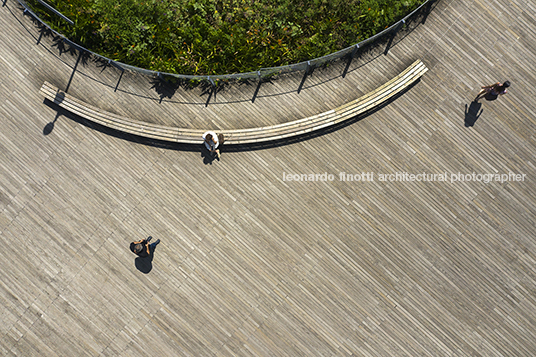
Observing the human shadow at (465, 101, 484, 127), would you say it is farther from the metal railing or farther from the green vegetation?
the green vegetation

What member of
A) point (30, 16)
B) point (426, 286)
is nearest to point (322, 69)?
point (426, 286)

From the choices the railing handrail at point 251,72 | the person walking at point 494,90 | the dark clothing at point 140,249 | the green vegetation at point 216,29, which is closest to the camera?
the dark clothing at point 140,249

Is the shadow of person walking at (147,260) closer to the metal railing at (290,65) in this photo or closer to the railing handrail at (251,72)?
the metal railing at (290,65)

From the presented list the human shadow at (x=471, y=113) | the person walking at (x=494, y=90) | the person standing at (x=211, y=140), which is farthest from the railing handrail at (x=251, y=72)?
the human shadow at (x=471, y=113)

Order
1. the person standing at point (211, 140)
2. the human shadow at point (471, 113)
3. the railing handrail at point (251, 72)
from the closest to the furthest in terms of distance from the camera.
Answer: the person standing at point (211, 140)
the railing handrail at point (251, 72)
the human shadow at point (471, 113)

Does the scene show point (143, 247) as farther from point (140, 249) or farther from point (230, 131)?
point (230, 131)

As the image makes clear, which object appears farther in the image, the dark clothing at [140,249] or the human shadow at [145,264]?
the human shadow at [145,264]

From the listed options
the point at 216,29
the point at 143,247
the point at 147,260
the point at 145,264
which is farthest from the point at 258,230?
the point at 216,29
